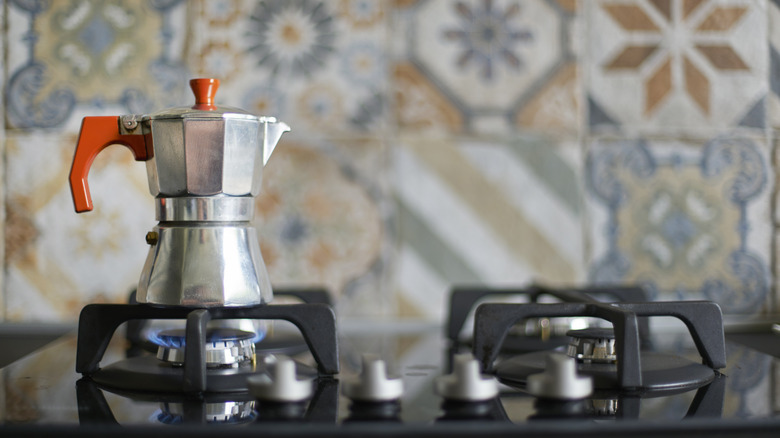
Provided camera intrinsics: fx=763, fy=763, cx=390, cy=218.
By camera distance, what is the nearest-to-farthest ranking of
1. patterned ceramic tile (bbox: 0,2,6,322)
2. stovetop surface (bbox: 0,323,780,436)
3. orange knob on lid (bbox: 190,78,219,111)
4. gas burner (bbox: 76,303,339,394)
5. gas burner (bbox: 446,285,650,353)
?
stovetop surface (bbox: 0,323,780,436) → gas burner (bbox: 76,303,339,394) → orange knob on lid (bbox: 190,78,219,111) → gas burner (bbox: 446,285,650,353) → patterned ceramic tile (bbox: 0,2,6,322)

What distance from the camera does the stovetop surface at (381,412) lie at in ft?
1.65

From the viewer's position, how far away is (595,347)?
2.31ft

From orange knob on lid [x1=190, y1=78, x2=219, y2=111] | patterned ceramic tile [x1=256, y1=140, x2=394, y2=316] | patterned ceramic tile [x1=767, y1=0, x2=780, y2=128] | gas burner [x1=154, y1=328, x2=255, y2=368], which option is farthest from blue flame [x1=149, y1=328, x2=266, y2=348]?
patterned ceramic tile [x1=767, y1=0, x2=780, y2=128]

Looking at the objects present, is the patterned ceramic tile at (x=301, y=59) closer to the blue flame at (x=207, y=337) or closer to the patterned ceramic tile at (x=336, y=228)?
the patterned ceramic tile at (x=336, y=228)

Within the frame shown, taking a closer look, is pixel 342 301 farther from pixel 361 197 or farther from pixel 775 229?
pixel 775 229

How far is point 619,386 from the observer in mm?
621

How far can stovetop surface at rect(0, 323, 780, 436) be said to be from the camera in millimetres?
503

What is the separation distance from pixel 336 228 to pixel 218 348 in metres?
0.46

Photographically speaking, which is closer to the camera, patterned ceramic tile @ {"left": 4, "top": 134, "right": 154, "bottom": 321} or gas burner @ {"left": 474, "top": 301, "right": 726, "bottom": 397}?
gas burner @ {"left": 474, "top": 301, "right": 726, "bottom": 397}

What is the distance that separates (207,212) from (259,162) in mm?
78

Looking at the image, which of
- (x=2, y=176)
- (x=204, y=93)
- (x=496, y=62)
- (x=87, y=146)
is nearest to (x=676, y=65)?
(x=496, y=62)

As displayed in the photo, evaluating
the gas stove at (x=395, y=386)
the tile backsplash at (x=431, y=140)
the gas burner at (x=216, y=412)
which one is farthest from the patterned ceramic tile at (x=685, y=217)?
the gas burner at (x=216, y=412)

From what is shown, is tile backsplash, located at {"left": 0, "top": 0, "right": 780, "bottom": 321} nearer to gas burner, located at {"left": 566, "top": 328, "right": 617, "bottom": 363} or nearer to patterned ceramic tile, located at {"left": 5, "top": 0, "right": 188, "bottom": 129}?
patterned ceramic tile, located at {"left": 5, "top": 0, "right": 188, "bottom": 129}

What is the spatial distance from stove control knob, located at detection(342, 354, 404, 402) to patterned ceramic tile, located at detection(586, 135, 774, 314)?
0.64 meters
